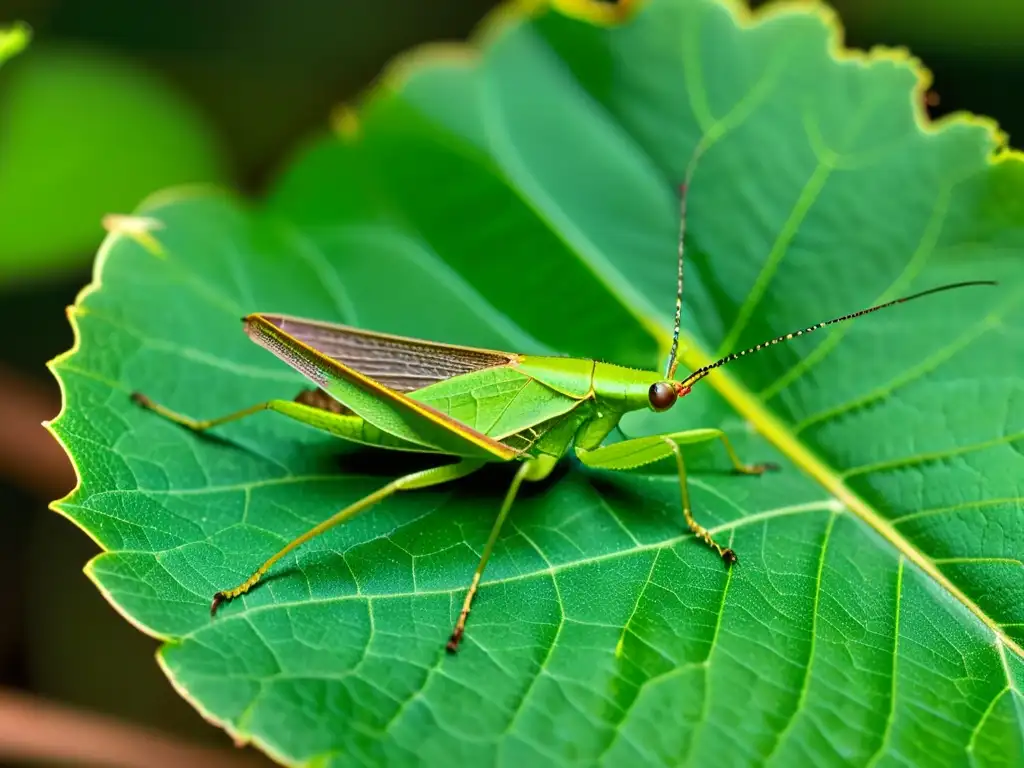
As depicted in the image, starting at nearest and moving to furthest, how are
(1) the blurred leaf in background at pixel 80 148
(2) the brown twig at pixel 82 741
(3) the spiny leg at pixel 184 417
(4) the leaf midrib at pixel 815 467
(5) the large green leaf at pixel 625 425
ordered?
(5) the large green leaf at pixel 625 425 → (4) the leaf midrib at pixel 815 467 → (2) the brown twig at pixel 82 741 → (3) the spiny leg at pixel 184 417 → (1) the blurred leaf in background at pixel 80 148

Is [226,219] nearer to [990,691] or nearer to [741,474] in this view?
[741,474]

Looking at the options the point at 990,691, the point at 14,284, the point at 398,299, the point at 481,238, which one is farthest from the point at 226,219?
the point at 990,691

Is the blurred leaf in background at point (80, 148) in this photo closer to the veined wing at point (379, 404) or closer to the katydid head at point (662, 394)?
the veined wing at point (379, 404)

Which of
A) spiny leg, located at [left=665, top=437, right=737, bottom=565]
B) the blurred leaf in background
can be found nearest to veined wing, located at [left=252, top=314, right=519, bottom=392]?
spiny leg, located at [left=665, top=437, right=737, bottom=565]

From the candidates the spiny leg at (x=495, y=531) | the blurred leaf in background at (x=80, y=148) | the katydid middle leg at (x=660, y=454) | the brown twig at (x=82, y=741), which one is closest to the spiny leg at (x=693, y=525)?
the katydid middle leg at (x=660, y=454)

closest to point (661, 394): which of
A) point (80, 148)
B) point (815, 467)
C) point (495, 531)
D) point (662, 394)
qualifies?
point (662, 394)

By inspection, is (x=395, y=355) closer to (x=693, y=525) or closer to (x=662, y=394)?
(x=662, y=394)

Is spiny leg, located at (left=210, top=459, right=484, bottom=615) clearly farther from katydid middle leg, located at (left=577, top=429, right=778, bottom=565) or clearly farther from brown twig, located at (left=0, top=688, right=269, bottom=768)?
brown twig, located at (left=0, top=688, right=269, bottom=768)

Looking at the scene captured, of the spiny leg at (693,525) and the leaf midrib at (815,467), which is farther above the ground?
the leaf midrib at (815,467)
